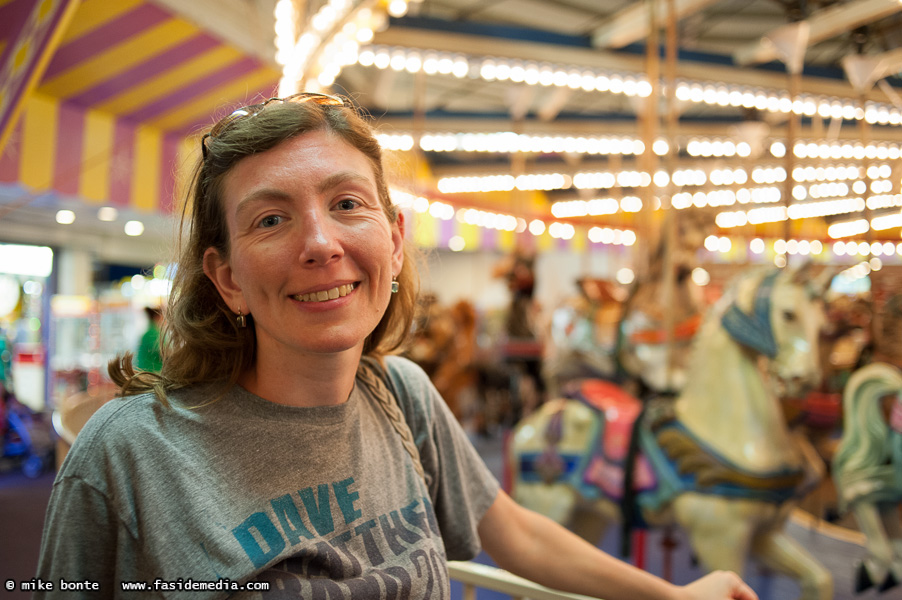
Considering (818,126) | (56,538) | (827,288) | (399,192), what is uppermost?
(818,126)

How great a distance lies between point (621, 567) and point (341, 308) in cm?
74

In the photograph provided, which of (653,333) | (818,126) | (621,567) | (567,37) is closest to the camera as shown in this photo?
(621,567)

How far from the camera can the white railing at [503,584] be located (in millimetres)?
1333

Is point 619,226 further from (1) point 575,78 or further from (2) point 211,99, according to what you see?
(2) point 211,99

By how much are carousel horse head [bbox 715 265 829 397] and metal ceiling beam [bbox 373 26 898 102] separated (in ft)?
10.1

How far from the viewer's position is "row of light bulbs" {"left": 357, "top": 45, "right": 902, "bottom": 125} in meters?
5.64

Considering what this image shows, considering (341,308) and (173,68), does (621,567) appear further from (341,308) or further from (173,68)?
(173,68)

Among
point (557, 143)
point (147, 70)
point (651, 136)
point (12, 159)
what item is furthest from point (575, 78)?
point (12, 159)

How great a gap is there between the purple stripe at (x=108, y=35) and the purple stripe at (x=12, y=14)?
6.18 ft

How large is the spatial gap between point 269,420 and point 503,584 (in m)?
0.68

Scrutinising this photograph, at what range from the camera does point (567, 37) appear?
236 inches

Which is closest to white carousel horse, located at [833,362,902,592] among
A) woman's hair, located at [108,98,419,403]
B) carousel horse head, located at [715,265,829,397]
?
carousel horse head, located at [715,265,829,397]

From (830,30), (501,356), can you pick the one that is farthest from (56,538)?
(501,356)

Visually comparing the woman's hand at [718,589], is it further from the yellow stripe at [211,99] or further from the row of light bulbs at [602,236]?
the yellow stripe at [211,99]
